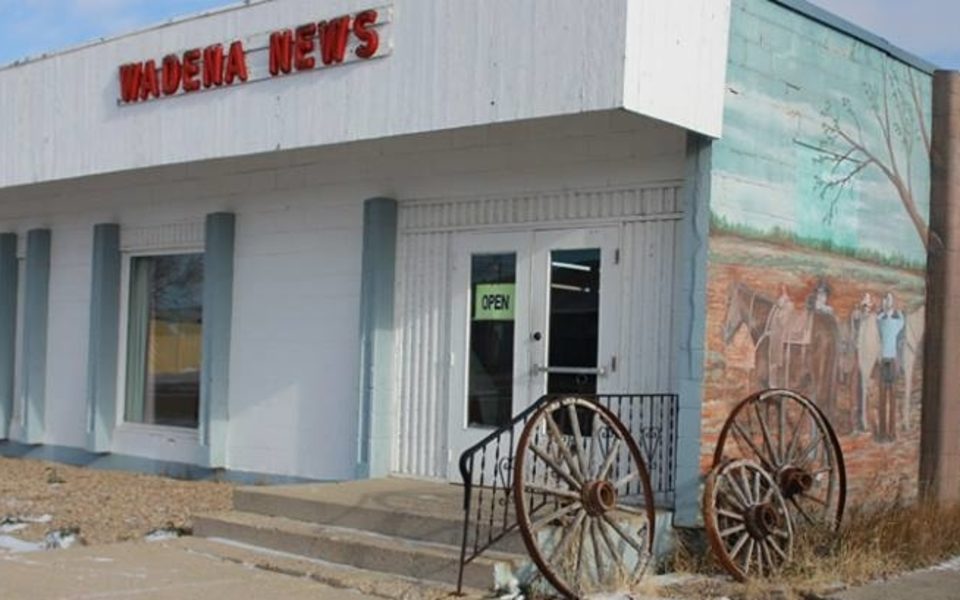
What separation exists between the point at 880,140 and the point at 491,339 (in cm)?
387

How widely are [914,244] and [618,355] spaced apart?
11.9ft

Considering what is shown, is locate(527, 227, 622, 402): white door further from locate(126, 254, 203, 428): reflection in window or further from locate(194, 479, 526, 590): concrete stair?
locate(126, 254, 203, 428): reflection in window

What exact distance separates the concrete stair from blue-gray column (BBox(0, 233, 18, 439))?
6.66 meters

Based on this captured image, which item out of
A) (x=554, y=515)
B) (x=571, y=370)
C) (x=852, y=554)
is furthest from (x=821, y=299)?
(x=554, y=515)

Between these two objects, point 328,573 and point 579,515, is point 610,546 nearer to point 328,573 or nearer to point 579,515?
point 579,515

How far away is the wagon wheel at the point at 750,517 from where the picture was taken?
310 inches

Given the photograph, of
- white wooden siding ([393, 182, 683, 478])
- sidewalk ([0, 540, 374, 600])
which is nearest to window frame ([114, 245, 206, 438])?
white wooden siding ([393, 182, 683, 478])

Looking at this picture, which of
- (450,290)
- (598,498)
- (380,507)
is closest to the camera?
(598,498)

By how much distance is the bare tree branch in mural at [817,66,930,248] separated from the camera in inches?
389

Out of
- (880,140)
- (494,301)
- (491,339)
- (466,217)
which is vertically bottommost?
(491,339)

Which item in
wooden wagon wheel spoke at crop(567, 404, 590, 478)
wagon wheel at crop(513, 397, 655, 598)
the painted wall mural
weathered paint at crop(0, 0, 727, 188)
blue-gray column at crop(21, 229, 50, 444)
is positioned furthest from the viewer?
blue-gray column at crop(21, 229, 50, 444)

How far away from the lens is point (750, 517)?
26.1 ft

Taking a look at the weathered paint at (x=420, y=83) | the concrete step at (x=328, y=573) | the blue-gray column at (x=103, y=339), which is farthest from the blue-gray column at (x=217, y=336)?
the concrete step at (x=328, y=573)

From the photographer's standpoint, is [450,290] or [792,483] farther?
[450,290]
